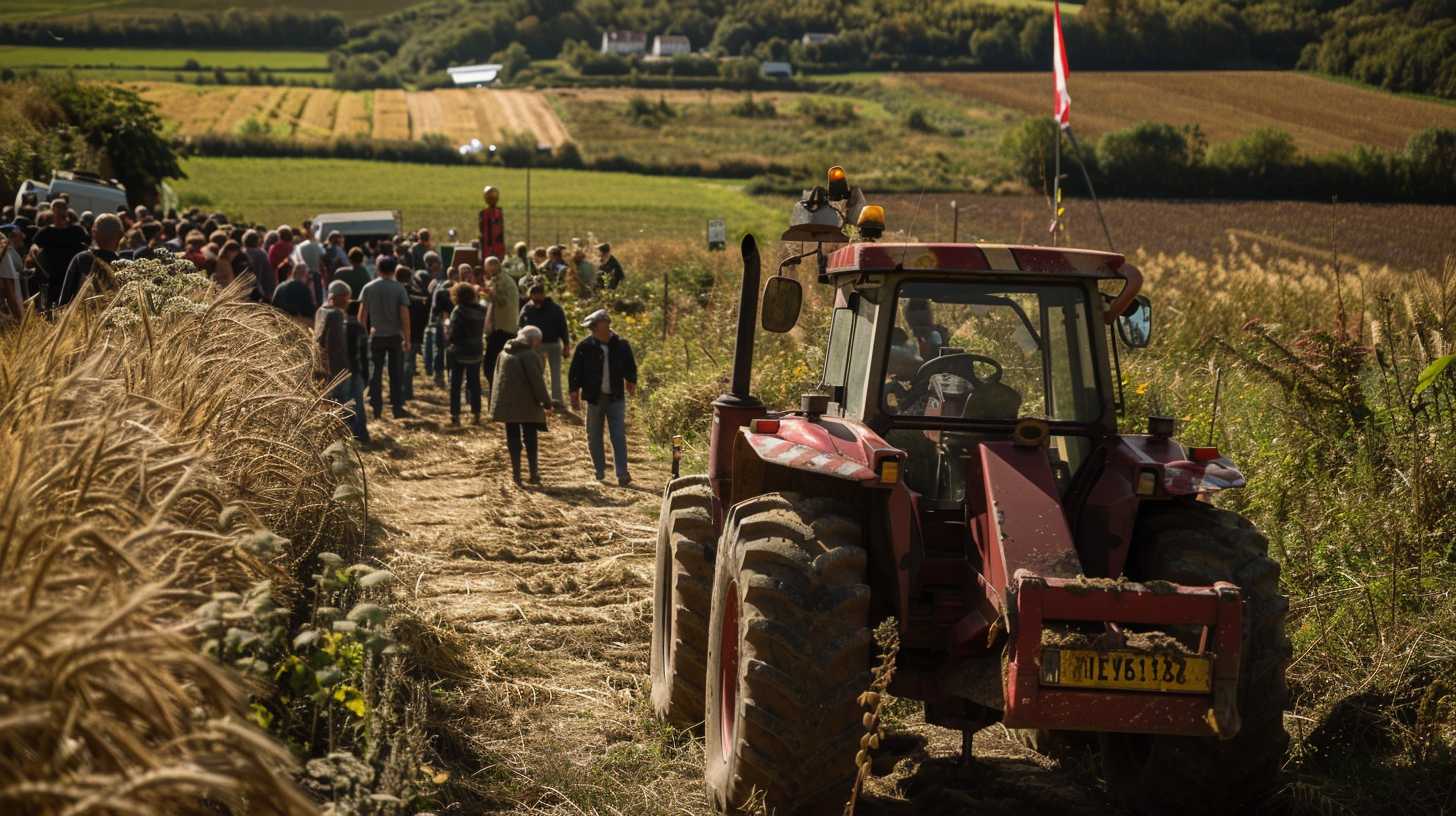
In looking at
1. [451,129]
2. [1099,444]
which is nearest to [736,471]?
[1099,444]

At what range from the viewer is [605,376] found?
12625 mm

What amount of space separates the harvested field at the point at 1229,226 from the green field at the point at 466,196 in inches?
297

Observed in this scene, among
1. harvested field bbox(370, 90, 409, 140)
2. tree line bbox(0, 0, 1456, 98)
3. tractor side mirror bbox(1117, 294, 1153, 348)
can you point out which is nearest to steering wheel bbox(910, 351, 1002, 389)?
tractor side mirror bbox(1117, 294, 1153, 348)

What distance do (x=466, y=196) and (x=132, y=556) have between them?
4895 cm

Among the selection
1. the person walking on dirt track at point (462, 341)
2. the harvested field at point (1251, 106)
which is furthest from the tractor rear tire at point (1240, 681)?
the harvested field at point (1251, 106)

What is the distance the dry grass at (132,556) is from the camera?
292 cm

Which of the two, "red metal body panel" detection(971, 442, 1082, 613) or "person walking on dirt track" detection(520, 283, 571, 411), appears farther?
"person walking on dirt track" detection(520, 283, 571, 411)

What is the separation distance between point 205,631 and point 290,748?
0.69m

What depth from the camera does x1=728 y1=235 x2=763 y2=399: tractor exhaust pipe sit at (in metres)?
6.26

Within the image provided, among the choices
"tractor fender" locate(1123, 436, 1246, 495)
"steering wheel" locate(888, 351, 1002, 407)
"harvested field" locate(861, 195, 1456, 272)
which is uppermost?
"steering wheel" locate(888, 351, 1002, 407)

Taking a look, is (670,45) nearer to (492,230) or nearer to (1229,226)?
(1229,226)

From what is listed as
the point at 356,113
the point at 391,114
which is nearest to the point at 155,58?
the point at 356,113

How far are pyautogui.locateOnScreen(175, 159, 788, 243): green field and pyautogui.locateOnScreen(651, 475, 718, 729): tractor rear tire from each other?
3004 centimetres

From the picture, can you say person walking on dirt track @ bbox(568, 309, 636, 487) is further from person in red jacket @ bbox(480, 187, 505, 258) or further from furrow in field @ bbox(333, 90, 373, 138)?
furrow in field @ bbox(333, 90, 373, 138)
